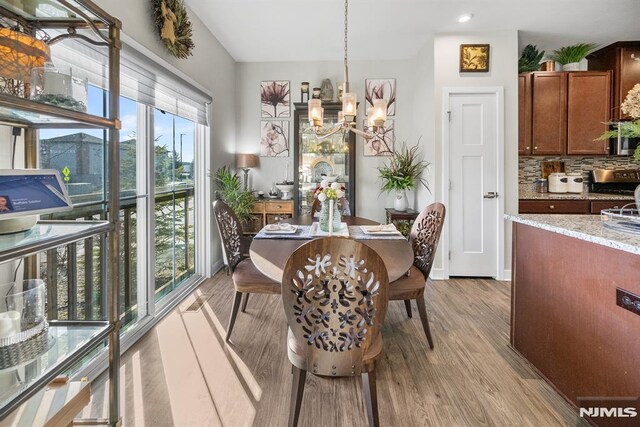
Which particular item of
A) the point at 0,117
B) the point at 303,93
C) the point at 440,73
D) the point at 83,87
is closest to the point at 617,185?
the point at 440,73

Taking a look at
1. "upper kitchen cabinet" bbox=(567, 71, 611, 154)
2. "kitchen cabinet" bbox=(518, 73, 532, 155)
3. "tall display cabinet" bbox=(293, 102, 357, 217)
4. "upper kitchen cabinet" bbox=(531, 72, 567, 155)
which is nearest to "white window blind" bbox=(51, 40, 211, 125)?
"tall display cabinet" bbox=(293, 102, 357, 217)

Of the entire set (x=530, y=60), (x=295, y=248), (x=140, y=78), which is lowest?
(x=295, y=248)

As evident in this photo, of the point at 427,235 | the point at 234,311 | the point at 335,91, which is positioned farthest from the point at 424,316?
the point at 335,91

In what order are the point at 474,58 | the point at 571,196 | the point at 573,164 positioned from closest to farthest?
the point at 474,58
the point at 571,196
the point at 573,164

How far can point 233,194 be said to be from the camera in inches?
148

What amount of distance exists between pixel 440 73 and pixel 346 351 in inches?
134

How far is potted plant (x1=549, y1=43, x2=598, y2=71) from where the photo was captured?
3.77 meters

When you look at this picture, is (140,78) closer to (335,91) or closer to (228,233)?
(228,233)

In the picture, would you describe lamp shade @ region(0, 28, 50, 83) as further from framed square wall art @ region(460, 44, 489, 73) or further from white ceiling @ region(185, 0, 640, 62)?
framed square wall art @ region(460, 44, 489, 73)

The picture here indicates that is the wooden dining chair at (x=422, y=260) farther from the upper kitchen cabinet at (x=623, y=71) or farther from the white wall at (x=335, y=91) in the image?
the upper kitchen cabinet at (x=623, y=71)

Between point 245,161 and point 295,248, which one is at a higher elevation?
point 245,161

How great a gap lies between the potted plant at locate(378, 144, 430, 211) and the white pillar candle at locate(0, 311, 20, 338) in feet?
11.8

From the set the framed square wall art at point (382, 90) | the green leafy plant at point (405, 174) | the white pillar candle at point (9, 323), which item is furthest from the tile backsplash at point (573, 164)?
→ the white pillar candle at point (9, 323)

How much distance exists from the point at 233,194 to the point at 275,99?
1.66 metres
